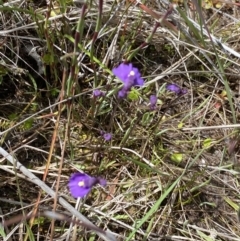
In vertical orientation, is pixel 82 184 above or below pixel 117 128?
above

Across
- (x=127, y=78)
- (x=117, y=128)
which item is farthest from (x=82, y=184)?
(x=117, y=128)

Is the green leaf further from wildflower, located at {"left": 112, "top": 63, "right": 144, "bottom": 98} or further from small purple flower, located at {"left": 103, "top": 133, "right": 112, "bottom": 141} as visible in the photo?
wildflower, located at {"left": 112, "top": 63, "right": 144, "bottom": 98}

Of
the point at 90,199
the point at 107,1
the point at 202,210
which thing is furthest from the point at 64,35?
the point at 202,210

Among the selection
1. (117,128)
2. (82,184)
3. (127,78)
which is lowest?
(117,128)

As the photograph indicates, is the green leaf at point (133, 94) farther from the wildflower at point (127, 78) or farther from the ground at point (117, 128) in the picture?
the wildflower at point (127, 78)

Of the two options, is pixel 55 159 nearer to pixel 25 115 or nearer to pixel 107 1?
pixel 25 115

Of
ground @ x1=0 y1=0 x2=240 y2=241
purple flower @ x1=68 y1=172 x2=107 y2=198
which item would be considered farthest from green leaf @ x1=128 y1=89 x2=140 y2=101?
purple flower @ x1=68 y1=172 x2=107 y2=198

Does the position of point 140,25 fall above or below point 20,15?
above

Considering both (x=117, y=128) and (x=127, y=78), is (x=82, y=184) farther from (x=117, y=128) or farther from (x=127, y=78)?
(x=117, y=128)
